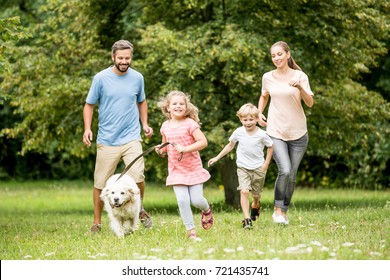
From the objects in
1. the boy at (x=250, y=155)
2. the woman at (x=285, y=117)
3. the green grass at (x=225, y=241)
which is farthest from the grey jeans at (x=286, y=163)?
the green grass at (x=225, y=241)

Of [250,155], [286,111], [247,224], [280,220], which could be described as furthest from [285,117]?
[247,224]

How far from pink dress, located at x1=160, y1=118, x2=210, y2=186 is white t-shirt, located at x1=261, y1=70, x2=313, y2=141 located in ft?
4.54

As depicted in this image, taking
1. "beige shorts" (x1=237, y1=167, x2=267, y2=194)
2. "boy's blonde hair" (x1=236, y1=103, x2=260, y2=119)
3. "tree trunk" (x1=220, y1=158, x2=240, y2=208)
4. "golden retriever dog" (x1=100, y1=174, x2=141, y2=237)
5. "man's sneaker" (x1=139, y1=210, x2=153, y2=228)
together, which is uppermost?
"boy's blonde hair" (x1=236, y1=103, x2=260, y2=119)

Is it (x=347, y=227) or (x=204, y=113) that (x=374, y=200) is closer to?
(x=204, y=113)

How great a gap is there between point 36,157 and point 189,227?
21.9 metres

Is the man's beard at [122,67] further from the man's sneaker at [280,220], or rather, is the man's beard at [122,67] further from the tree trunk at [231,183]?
the tree trunk at [231,183]

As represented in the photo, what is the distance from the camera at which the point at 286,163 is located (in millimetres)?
9617

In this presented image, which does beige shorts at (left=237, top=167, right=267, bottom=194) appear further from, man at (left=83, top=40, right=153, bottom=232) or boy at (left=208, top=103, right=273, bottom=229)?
man at (left=83, top=40, right=153, bottom=232)

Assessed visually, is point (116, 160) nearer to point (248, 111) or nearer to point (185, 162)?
point (185, 162)

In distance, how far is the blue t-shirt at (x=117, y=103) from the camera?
988cm

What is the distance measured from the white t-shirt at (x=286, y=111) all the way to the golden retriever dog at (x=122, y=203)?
1856 millimetres

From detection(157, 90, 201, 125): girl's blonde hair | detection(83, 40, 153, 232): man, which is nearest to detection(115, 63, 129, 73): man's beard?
detection(83, 40, 153, 232): man

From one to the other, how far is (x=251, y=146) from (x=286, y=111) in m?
0.60

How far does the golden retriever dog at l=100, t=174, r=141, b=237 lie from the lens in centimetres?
909
